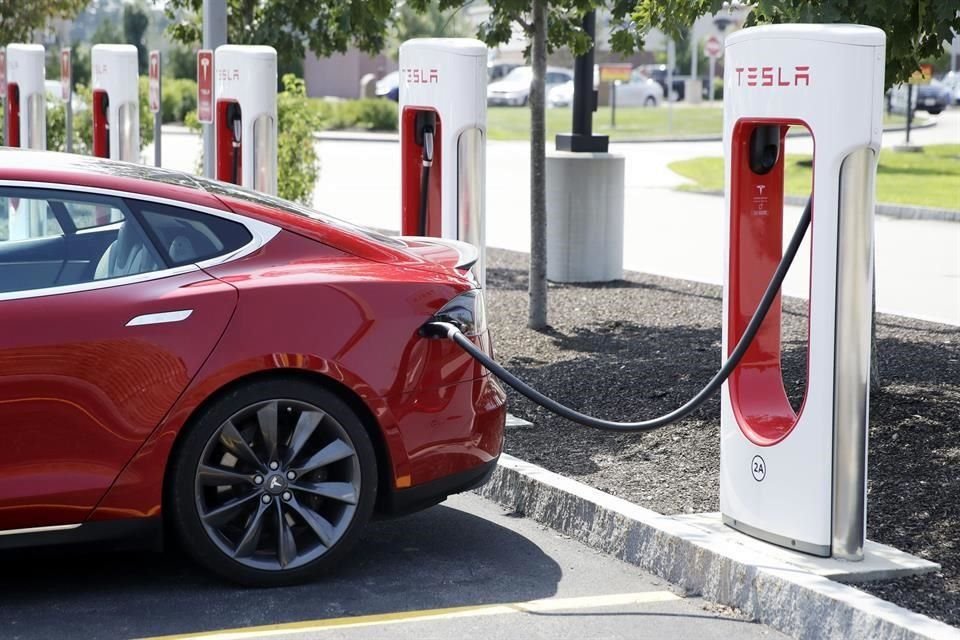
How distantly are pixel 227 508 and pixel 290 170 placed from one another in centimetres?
1188

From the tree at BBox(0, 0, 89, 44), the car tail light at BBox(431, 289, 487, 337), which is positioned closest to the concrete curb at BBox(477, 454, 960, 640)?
the car tail light at BBox(431, 289, 487, 337)

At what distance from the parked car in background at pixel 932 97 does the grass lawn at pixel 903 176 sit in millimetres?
16728

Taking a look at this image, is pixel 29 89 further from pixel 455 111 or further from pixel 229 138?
pixel 455 111

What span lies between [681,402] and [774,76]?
3.08 meters

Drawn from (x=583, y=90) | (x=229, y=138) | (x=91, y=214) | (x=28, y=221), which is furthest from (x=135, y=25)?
(x=91, y=214)

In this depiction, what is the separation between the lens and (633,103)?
59.8 m

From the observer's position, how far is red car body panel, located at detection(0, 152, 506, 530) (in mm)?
5125

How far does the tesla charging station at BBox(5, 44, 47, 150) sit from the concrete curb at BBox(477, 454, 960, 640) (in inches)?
402

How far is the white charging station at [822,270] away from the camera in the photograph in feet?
16.8

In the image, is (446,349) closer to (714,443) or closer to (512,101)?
(714,443)

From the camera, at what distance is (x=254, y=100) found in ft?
33.7

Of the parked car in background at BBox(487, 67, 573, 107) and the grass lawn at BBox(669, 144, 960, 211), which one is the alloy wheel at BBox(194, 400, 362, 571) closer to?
the grass lawn at BBox(669, 144, 960, 211)

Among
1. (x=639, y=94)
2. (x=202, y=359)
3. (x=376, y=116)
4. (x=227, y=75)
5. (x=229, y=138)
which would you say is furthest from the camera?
(x=639, y=94)

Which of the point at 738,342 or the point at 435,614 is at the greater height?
the point at 738,342
